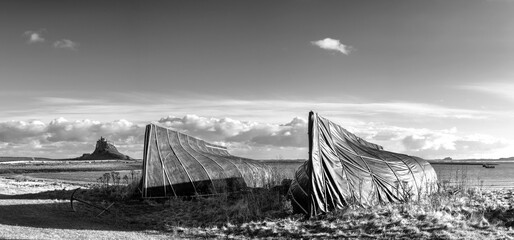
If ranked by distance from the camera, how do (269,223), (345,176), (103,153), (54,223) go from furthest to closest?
(103,153)
(345,176)
(54,223)
(269,223)

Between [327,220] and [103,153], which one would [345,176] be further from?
[103,153]

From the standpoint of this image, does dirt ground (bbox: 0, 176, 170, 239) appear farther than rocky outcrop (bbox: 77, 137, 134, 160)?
No

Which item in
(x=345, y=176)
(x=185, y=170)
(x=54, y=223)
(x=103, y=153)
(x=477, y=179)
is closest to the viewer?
(x=54, y=223)

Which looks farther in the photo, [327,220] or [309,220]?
[309,220]

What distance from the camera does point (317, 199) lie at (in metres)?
16.1

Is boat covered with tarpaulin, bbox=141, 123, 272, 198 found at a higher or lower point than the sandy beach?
higher

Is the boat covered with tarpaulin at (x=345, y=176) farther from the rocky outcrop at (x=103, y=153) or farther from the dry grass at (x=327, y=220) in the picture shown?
the rocky outcrop at (x=103, y=153)

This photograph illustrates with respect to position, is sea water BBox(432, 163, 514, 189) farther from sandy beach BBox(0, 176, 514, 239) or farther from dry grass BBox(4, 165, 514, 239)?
sandy beach BBox(0, 176, 514, 239)

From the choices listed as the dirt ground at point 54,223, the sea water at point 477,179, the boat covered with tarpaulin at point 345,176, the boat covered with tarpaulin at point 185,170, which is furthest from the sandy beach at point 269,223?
the sea water at point 477,179

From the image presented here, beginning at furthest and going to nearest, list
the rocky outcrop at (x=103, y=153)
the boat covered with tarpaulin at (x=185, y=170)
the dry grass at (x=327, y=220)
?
the rocky outcrop at (x=103, y=153)
the boat covered with tarpaulin at (x=185, y=170)
the dry grass at (x=327, y=220)

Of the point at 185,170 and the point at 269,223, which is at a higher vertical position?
the point at 185,170

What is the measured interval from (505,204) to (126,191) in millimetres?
18397

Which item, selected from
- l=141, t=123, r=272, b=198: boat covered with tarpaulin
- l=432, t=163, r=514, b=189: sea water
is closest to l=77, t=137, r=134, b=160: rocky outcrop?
l=432, t=163, r=514, b=189: sea water

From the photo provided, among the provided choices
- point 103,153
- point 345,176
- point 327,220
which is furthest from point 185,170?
point 103,153
